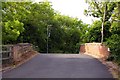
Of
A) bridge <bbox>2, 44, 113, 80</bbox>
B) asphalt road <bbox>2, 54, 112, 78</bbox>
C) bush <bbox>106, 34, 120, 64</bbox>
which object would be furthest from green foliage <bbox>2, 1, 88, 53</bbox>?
bush <bbox>106, 34, 120, 64</bbox>

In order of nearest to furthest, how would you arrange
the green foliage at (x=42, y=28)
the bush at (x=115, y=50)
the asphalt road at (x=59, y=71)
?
1. the asphalt road at (x=59, y=71)
2. the bush at (x=115, y=50)
3. the green foliage at (x=42, y=28)

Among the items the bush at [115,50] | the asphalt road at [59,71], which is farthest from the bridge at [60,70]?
the bush at [115,50]

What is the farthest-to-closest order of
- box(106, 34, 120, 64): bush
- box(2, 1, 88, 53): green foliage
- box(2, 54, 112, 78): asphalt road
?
box(2, 1, 88, 53): green foliage, box(106, 34, 120, 64): bush, box(2, 54, 112, 78): asphalt road

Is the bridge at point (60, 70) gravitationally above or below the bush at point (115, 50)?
below

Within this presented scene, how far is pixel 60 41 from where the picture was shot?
72500 mm

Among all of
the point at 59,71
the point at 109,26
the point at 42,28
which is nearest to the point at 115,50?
the point at 59,71

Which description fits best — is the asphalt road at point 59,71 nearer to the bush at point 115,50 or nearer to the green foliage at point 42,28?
the bush at point 115,50

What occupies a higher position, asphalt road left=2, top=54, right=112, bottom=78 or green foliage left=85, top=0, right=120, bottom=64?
green foliage left=85, top=0, right=120, bottom=64

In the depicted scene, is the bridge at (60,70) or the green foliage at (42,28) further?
the green foliage at (42,28)

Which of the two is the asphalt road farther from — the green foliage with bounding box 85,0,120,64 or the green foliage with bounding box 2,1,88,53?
the green foliage with bounding box 2,1,88,53

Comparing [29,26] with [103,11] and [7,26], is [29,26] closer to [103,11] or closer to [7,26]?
[103,11]

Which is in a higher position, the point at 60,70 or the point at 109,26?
the point at 109,26

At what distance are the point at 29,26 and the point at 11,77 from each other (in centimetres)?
3564

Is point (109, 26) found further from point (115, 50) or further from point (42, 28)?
point (42, 28)
